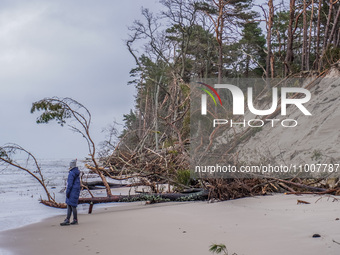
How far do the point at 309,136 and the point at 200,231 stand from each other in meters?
6.70

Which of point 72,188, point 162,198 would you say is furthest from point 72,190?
point 162,198

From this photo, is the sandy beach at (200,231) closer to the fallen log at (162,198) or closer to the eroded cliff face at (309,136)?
the fallen log at (162,198)

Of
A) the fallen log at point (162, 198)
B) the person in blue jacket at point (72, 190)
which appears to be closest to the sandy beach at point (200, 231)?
the person in blue jacket at point (72, 190)

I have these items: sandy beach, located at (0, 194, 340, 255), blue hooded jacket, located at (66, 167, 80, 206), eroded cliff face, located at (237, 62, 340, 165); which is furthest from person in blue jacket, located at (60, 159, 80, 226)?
eroded cliff face, located at (237, 62, 340, 165)

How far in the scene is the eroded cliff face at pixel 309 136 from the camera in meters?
11.0

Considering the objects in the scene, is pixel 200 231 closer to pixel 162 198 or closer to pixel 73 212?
pixel 73 212

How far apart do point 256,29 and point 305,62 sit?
1509cm

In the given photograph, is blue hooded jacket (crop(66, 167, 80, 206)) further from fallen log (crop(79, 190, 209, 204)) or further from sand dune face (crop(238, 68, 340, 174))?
sand dune face (crop(238, 68, 340, 174))

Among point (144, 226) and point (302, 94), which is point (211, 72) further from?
point (144, 226)

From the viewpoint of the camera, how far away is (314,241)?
5.31m

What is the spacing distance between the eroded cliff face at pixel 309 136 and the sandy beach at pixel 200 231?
208cm

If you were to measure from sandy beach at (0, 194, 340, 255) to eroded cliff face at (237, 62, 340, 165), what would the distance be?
2.08m

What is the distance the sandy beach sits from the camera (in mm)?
5496

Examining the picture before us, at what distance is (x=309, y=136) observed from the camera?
1222cm
